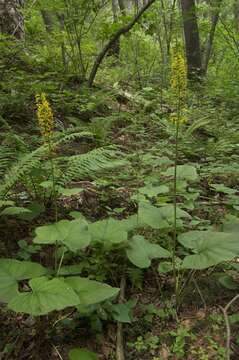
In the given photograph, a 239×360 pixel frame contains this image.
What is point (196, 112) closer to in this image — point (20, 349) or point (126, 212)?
point (126, 212)

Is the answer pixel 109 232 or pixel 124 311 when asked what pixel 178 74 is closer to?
pixel 109 232

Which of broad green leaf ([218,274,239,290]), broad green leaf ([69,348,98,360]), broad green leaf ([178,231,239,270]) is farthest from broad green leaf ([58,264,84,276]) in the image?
broad green leaf ([218,274,239,290])

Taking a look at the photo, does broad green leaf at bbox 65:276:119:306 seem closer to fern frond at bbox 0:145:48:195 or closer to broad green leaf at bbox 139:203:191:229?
broad green leaf at bbox 139:203:191:229

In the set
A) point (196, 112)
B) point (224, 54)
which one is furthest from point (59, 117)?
point (224, 54)

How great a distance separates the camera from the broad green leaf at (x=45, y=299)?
1252 millimetres

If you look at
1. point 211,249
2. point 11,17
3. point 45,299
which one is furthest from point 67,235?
point 11,17

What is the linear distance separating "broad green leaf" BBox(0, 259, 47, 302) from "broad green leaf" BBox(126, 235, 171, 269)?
1.44ft

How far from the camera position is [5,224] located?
2270 mm

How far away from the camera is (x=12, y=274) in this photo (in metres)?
1.52

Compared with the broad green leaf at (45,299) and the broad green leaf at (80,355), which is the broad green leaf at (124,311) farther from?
the broad green leaf at (45,299)

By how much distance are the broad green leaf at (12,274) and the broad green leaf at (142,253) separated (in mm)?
438

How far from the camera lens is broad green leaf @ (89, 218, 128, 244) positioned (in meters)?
1.76

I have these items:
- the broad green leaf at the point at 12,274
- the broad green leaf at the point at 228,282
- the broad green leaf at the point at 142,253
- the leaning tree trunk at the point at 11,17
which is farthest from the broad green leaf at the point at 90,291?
the leaning tree trunk at the point at 11,17

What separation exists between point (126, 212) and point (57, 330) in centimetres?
124
